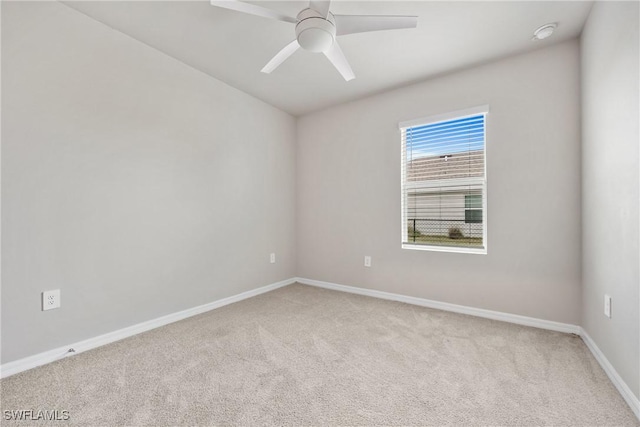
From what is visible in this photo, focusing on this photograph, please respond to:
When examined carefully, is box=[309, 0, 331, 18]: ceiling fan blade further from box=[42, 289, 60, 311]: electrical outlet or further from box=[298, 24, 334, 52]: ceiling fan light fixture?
box=[42, 289, 60, 311]: electrical outlet

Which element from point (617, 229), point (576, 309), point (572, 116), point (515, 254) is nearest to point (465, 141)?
point (572, 116)

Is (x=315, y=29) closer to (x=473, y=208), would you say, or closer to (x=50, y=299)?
(x=473, y=208)

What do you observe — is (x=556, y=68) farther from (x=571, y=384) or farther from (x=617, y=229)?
(x=571, y=384)

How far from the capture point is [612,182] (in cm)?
165

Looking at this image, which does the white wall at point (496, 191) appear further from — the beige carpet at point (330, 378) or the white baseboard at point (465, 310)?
the beige carpet at point (330, 378)

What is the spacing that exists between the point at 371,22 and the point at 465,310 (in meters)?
2.61

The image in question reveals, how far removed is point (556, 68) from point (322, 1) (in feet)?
6.91

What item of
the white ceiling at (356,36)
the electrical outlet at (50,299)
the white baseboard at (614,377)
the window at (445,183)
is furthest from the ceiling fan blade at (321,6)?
the white baseboard at (614,377)

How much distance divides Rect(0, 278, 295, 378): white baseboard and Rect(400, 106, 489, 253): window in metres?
2.21

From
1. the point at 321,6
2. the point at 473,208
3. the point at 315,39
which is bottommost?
the point at 473,208

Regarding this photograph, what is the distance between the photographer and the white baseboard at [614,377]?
135 centimetres

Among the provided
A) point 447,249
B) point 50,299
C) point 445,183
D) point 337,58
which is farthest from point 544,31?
point 50,299

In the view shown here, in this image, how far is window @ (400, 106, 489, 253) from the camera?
8.89 feet

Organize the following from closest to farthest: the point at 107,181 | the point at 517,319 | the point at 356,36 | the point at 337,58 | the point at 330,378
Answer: the point at 330,378 → the point at 337,58 → the point at 107,181 → the point at 356,36 → the point at 517,319
